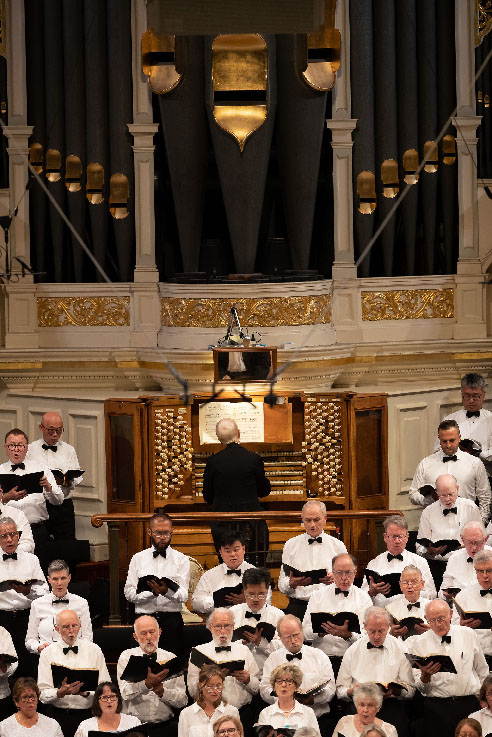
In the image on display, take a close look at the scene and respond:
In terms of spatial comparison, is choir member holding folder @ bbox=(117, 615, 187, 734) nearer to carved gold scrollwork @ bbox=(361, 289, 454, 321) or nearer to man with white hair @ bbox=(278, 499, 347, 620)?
man with white hair @ bbox=(278, 499, 347, 620)

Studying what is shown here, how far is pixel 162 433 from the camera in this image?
1384 centimetres

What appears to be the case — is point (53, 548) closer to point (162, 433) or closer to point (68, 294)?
point (162, 433)

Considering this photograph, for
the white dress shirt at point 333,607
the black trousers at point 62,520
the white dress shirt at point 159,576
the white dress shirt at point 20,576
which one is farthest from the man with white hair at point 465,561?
the black trousers at point 62,520

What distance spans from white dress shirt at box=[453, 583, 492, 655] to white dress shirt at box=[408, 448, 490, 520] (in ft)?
5.06

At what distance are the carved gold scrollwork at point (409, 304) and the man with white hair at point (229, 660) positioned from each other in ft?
14.8

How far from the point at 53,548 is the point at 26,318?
2.34 metres

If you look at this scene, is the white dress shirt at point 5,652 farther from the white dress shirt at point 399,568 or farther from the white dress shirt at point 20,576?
the white dress shirt at point 399,568

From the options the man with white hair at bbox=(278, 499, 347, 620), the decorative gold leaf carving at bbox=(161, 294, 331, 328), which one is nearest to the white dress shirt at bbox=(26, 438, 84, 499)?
the decorative gold leaf carving at bbox=(161, 294, 331, 328)

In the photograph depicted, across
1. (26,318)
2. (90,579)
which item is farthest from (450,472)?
(26,318)

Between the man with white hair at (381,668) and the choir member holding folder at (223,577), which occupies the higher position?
the choir member holding folder at (223,577)

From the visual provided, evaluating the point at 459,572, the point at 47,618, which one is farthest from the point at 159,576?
the point at 459,572

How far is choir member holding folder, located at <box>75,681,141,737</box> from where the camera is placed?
10031 millimetres

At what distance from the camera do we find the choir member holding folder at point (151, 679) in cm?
1051

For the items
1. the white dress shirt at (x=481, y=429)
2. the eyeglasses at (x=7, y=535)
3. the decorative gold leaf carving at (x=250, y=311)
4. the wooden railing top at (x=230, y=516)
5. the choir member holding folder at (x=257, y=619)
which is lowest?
the choir member holding folder at (x=257, y=619)
